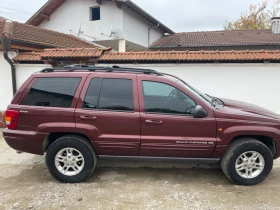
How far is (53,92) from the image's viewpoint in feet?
12.0

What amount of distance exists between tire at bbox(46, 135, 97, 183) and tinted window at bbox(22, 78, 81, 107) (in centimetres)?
59

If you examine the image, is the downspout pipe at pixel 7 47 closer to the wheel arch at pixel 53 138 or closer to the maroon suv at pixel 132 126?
the maroon suv at pixel 132 126

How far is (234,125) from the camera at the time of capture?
3451 mm

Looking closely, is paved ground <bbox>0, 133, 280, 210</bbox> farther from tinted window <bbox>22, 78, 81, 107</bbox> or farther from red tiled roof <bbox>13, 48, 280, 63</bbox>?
red tiled roof <bbox>13, 48, 280, 63</bbox>

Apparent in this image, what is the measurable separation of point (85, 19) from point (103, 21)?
5.68 feet

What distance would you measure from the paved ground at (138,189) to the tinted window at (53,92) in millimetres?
1315

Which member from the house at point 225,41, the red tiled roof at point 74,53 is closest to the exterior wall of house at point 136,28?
the house at point 225,41

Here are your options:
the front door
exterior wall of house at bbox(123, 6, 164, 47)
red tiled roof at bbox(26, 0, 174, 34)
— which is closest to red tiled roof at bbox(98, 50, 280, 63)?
the front door

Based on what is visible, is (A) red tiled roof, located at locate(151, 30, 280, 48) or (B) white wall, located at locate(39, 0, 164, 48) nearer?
(B) white wall, located at locate(39, 0, 164, 48)

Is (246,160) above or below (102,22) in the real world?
below

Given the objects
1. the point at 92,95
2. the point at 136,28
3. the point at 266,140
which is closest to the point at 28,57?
the point at 92,95

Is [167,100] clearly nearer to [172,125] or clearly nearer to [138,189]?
[172,125]

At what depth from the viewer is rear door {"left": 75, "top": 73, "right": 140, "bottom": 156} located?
3.52 m

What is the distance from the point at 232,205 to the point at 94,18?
15999 mm
